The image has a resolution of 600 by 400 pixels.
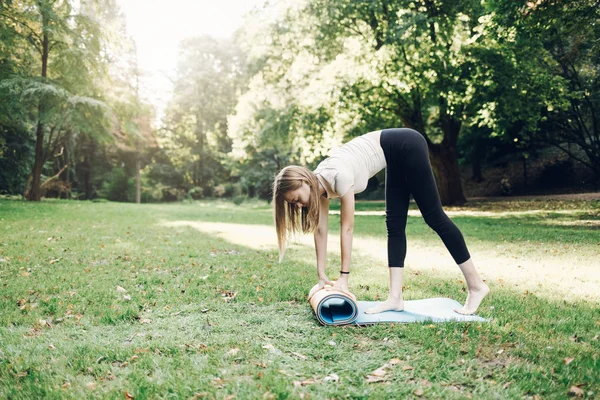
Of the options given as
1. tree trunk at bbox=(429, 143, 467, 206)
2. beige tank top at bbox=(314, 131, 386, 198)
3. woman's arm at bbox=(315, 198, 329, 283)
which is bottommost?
woman's arm at bbox=(315, 198, 329, 283)

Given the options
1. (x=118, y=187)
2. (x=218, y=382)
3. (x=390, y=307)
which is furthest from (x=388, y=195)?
(x=118, y=187)

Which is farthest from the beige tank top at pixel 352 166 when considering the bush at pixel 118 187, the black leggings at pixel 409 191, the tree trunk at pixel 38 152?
the bush at pixel 118 187

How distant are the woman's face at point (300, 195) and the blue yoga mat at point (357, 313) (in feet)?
2.72

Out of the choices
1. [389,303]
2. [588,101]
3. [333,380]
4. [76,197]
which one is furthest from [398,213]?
[76,197]

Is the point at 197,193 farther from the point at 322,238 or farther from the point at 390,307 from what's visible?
the point at 390,307

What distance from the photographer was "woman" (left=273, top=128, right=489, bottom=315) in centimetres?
362

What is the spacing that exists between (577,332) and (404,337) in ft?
4.40

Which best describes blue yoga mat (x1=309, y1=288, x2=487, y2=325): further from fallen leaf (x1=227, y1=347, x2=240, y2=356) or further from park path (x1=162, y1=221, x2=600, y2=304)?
fallen leaf (x1=227, y1=347, x2=240, y2=356)

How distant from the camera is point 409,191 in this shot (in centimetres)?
396

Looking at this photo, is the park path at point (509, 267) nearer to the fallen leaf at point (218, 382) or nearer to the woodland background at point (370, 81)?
the fallen leaf at point (218, 382)

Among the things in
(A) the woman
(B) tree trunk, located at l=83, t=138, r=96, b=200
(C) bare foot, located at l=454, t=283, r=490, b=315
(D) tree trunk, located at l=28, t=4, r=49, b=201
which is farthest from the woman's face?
(B) tree trunk, located at l=83, t=138, r=96, b=200

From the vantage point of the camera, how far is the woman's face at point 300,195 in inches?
141

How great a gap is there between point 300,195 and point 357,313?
1.15 m

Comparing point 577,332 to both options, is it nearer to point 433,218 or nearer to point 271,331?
point 433,218
